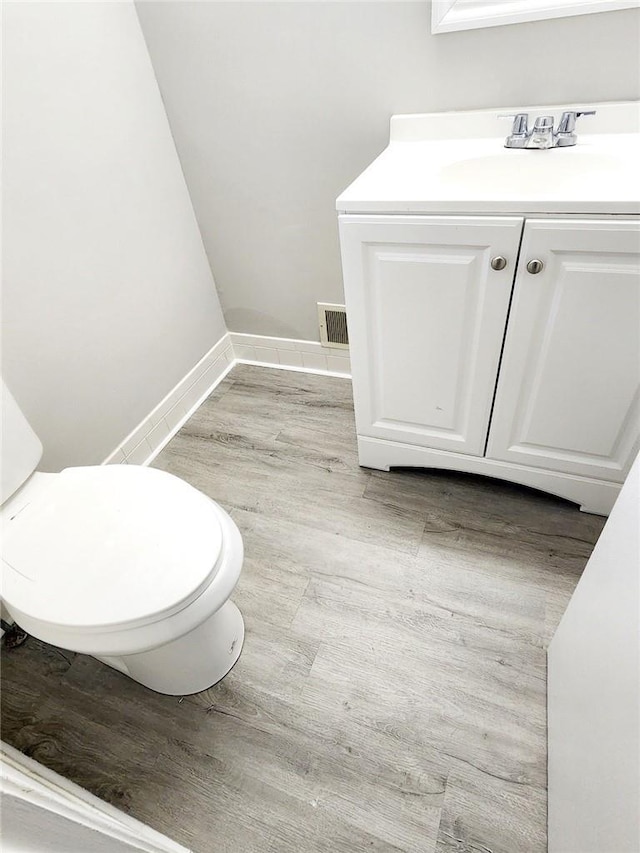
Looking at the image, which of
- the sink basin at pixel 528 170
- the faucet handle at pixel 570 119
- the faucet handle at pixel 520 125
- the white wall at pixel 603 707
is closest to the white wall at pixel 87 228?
the sink basin at pixel 528 170

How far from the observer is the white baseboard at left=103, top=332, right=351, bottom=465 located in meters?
1.70

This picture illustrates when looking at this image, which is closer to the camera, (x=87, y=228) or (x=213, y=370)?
(x=87, y=228)

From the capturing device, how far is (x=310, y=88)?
137 cm

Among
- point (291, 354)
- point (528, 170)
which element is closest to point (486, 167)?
point (528, 170)

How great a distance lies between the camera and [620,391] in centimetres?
108

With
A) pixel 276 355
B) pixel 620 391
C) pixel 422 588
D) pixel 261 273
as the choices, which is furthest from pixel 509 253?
pixel 276 355

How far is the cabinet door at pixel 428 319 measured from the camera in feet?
3.35

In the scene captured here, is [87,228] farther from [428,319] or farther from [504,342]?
[504,342]

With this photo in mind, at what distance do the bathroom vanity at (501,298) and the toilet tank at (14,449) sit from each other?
79 cm

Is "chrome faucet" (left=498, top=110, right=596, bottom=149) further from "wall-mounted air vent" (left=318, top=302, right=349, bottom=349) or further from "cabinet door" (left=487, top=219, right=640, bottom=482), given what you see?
"wall-mounted air vent" (left=318, top=302, right=349, bottom=349)

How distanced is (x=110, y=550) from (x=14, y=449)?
333 millimetres

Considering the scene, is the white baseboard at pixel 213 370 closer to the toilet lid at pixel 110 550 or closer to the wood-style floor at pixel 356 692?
the wood-style floor at pixel 356 692

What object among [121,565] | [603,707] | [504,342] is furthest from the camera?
[504,342]

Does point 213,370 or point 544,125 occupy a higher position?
point 544,125
